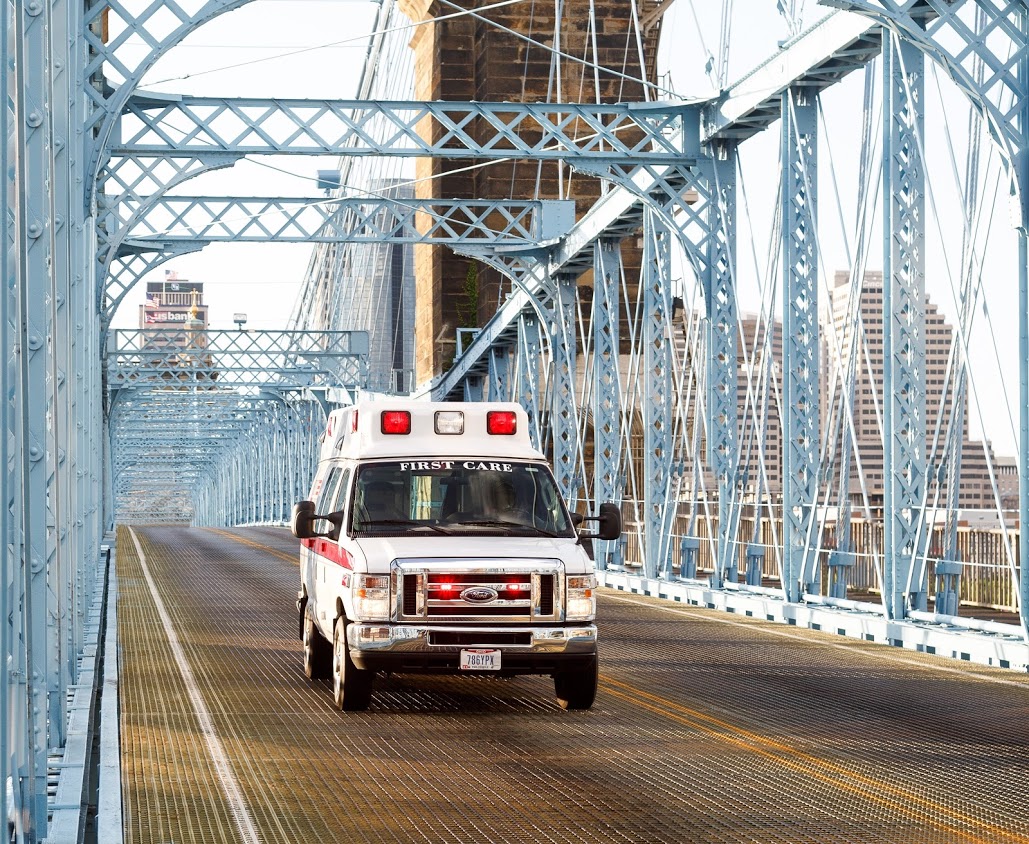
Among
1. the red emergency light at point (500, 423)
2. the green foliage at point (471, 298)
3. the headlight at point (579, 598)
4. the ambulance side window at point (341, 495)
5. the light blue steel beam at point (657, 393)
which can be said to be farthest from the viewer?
the green foliage at point (471, 298)

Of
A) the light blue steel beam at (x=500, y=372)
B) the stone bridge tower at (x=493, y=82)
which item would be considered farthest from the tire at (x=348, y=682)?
the stone bridge tower at (x=493, y=82)

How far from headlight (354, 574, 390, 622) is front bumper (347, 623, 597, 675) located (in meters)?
0.08

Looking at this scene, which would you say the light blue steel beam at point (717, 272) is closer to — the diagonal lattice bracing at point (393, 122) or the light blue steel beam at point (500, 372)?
the diagonal lattice bracing at point (393, 122)

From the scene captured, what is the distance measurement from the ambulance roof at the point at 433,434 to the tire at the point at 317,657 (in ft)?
5.73

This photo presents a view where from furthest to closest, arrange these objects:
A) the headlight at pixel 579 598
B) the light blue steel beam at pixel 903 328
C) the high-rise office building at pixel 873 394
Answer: the high-rise office building at pixel 873 394
the light blue steel beam at pixel 903 328
the headlight at pixel 579 598

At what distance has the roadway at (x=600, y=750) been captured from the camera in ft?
28.9

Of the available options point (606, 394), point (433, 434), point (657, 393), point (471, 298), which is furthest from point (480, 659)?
point (471, 298)

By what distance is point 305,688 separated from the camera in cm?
1452

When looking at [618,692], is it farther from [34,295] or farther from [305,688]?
[34,295]

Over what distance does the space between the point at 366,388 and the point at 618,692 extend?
1981 inches

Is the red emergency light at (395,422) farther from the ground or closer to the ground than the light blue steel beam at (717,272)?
closer to the ground

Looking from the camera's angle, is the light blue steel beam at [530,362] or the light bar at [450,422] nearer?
the light bar at [450,422]

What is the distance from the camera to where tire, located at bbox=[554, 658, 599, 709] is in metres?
12.9

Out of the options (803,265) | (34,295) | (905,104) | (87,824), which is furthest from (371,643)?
(803,265)
